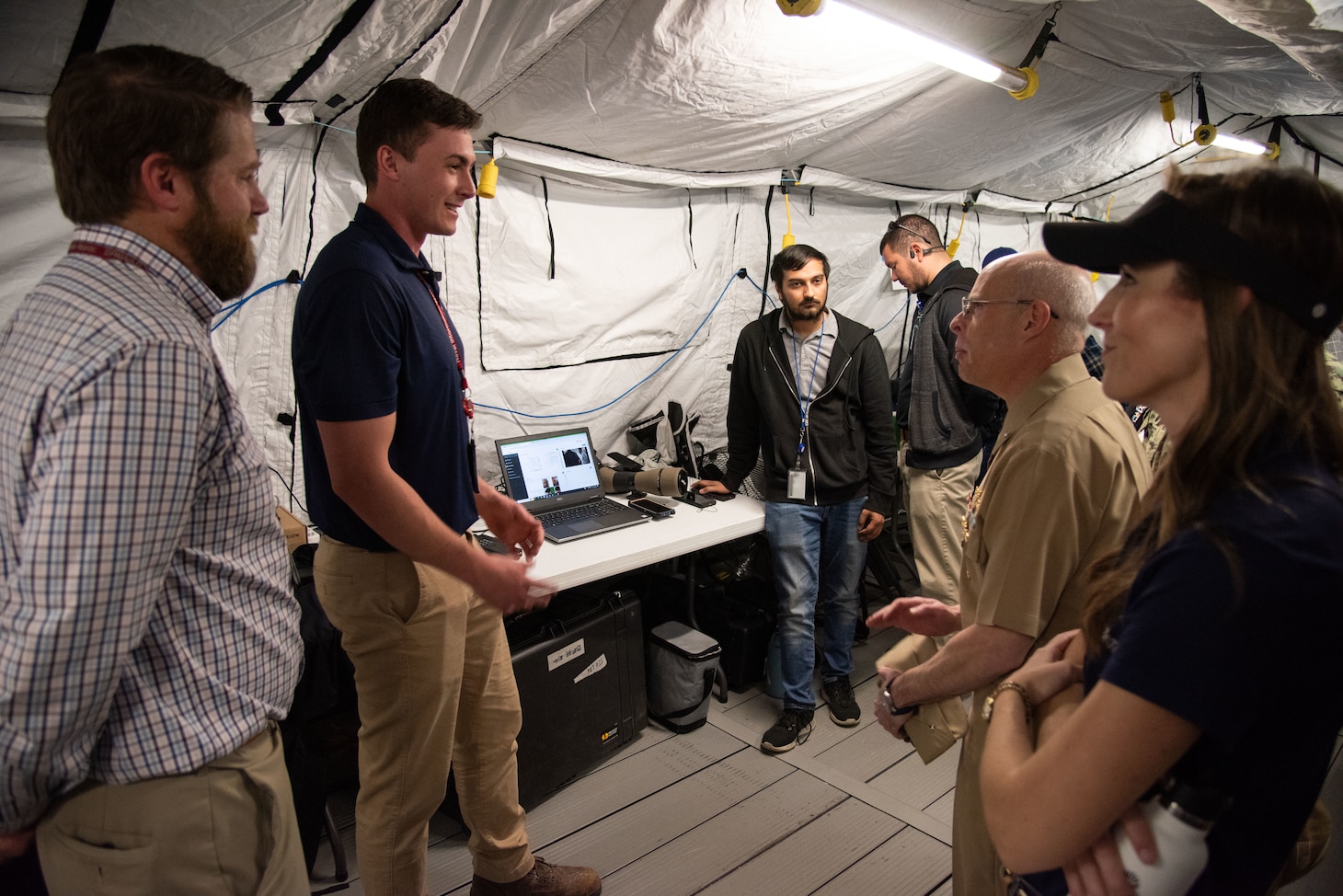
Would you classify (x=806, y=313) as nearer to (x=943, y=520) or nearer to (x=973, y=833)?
(x=943, y=520)

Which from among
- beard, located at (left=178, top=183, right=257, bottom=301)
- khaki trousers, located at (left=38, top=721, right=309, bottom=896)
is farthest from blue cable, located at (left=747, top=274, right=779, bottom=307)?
khaki trousers, located at (left=38, top=721, right=309, bottom=896)

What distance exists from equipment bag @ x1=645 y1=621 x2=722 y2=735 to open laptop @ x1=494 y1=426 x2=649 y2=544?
479mm

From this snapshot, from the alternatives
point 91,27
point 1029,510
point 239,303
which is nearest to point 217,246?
point 91,27

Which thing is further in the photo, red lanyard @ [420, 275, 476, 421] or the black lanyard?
the black lanyard

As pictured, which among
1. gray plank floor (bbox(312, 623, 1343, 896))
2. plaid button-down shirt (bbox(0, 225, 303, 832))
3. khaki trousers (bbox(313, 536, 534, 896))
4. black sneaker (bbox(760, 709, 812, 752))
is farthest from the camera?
black sneaker (bbox(760, 709, 812, 752))

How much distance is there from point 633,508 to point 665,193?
4.95ft

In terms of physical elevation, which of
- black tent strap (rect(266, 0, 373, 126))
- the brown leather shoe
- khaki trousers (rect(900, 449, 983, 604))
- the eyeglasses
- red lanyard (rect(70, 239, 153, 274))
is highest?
black tent strap (rect(266, 0, 373, 126))

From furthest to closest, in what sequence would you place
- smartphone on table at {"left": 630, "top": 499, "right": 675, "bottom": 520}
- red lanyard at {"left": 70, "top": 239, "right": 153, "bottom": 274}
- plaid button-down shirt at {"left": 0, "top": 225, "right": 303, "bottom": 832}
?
smartphone on table at {"left": 630, "top": 499, "right": 675, "bottom": 520} < red lanyard at {"left": 70, "top": 239, "right": 153, "bottom": 274} < plaid button-down shirt at {"left": 0, "top": 225, "right": 303, "bottom": 832}

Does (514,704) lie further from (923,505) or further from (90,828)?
(923,505)

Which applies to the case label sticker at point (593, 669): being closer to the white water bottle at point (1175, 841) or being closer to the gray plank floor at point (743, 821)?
the gray plank floor at point (743, 821)

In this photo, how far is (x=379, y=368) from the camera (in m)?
1.34

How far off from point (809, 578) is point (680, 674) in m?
0.61

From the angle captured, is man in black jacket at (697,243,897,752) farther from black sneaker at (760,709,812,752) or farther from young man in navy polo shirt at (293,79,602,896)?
young man in navy polo shirt at (293,79,602,896)

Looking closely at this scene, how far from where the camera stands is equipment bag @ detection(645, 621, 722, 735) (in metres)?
2.68
